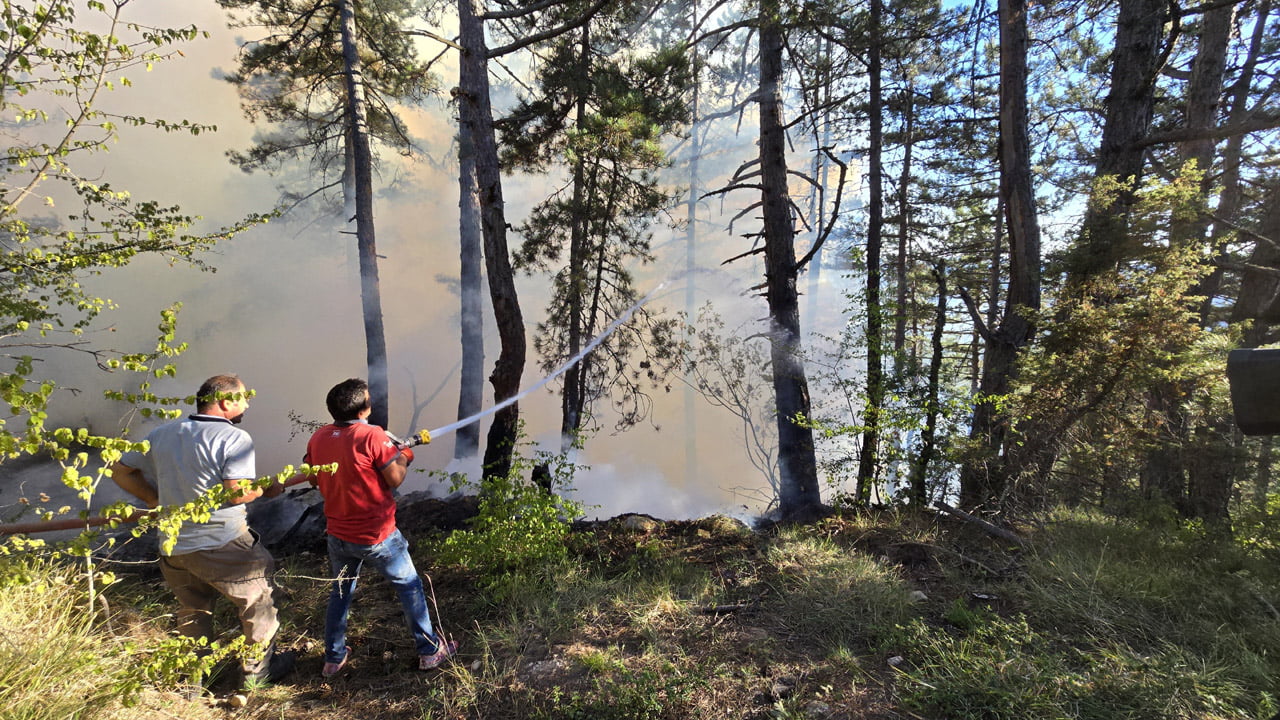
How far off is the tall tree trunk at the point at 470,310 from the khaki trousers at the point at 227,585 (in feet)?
17.6

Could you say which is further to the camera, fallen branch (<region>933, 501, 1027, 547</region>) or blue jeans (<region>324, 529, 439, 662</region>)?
fallen branch (<region>933, 501, 1027, 547</region>)

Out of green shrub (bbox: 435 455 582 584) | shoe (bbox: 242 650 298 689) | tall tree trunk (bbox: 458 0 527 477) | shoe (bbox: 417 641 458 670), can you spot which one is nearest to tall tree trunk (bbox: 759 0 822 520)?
tall tree trunk (bbox: 458 0 527 477)

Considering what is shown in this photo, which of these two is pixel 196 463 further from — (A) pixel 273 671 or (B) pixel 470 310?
(B) pixel 470 310

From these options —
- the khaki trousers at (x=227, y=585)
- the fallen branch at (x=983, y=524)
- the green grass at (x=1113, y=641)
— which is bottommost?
the fallen branch at (x=983, y=524)

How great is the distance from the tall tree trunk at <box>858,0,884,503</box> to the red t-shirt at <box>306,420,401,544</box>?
428 centimetres

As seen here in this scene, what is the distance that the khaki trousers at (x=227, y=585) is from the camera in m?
2.81

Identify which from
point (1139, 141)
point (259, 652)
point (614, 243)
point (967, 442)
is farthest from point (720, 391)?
point (259, 652)

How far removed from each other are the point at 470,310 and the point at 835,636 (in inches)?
294

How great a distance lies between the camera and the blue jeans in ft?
10.00

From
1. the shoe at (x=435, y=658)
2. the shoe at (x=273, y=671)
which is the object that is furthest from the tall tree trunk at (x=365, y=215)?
the shoe at (x=435, y=658)

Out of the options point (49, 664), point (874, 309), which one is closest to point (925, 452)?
point (874, 309)

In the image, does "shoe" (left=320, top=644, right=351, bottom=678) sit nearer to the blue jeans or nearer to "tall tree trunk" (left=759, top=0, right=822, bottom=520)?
the blue jeans

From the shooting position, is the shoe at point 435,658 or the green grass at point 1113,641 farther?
the shoe at point 435,658

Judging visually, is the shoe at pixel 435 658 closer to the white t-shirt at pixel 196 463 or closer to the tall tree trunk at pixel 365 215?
the white t-shirt at pixel 196 463
